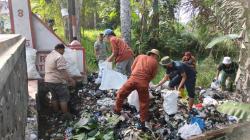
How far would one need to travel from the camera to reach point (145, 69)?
20.7 feet

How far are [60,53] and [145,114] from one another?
1.84m

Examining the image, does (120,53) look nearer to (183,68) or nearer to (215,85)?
(183,68)

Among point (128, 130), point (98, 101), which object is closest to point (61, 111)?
point (98, 101)

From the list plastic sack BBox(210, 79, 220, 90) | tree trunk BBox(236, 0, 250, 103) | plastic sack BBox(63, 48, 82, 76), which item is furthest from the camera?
plastic sack BBox(210, 79, 220, 90)

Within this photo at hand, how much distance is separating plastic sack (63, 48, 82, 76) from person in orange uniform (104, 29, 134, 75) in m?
0.69

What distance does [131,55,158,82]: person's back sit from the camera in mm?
6297

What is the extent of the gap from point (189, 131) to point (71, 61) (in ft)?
9.66

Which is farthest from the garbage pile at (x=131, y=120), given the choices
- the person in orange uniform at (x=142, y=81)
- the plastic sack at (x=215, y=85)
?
the plastic sack at (x=215, y=85)

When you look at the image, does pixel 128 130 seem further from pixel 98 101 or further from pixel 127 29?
pixel 127 29

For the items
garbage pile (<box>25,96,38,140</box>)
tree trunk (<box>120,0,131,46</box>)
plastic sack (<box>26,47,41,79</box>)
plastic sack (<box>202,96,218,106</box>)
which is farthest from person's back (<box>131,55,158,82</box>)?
tree trunk (<box>120,0,131,46</box>)

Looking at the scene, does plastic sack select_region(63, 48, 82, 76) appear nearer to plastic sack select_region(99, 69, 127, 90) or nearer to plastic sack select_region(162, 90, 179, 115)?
plastic sack select_region(99, 69, 127, 90)

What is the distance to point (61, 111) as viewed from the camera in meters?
7.21

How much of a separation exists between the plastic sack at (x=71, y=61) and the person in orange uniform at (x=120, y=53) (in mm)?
694

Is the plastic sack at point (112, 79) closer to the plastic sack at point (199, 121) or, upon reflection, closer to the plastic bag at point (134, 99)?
the plastic bag at point (134, 99)
